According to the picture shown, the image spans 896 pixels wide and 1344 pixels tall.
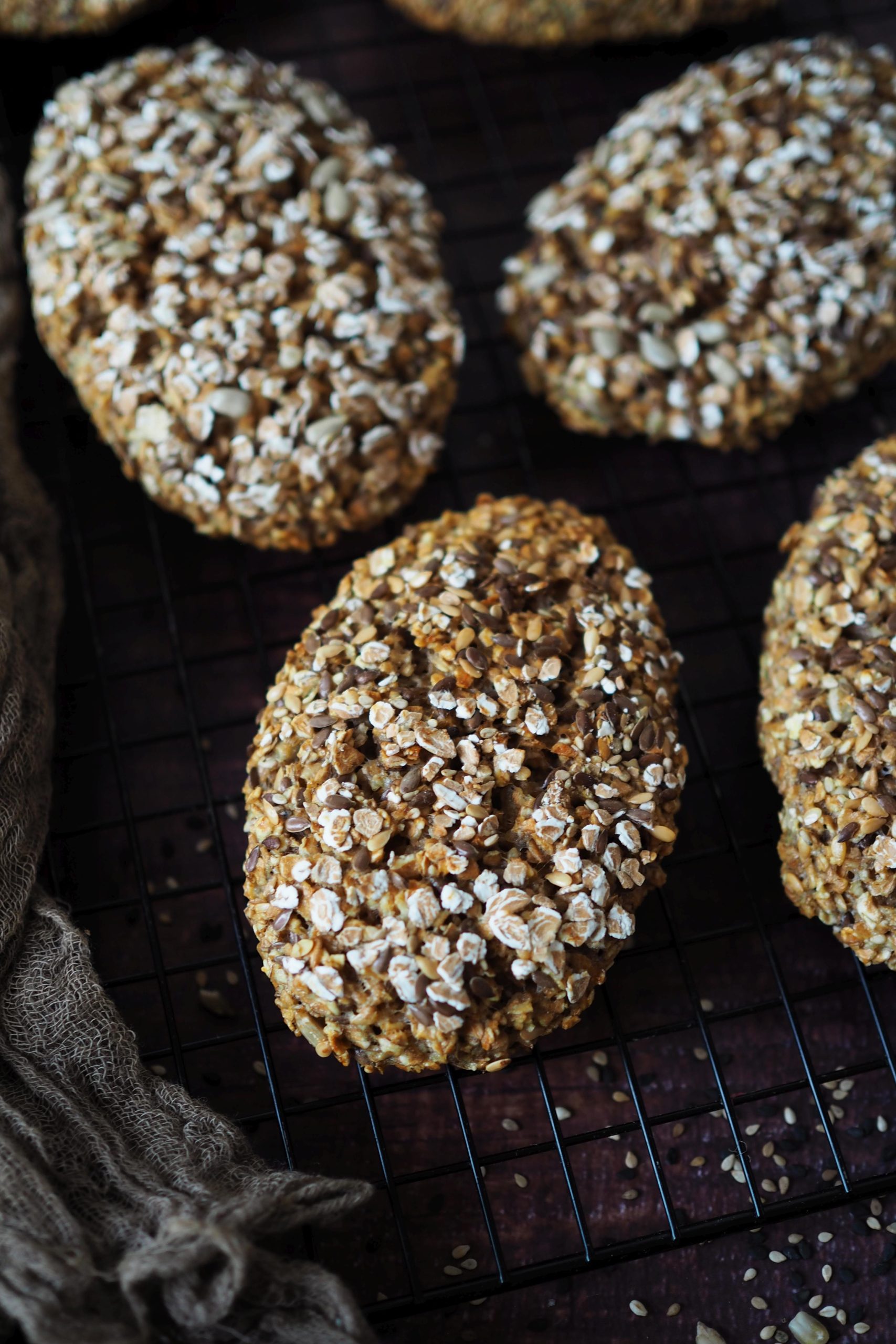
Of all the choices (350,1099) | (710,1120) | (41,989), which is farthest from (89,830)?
(710,1120)

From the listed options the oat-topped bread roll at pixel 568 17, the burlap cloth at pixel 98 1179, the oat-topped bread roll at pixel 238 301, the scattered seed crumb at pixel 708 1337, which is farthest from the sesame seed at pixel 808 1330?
the oat-topped bread roll at pixel 568 17

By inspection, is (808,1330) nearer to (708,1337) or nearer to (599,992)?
(708,1337)

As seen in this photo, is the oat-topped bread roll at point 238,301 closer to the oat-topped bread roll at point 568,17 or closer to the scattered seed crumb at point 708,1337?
the oat-topped bread roll at point 568,17

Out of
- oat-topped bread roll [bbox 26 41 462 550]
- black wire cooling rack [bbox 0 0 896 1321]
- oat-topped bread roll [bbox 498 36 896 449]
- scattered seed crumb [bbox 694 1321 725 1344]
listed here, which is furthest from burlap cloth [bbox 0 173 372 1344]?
oat-topped bread roll [bbox 498 36 896 449]

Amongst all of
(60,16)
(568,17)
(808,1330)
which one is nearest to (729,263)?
(568,17)

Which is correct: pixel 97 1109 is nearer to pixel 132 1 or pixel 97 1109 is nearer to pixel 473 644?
pixel 473 644

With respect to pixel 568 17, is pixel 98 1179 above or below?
below
